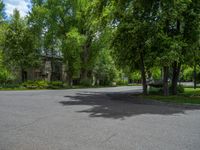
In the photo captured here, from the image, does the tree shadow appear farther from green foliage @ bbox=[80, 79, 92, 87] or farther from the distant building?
the distant building

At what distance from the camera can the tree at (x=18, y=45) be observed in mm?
39969

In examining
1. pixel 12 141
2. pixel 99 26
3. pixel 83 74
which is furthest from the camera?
pixel 83 74

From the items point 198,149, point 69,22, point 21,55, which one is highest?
point 69,22

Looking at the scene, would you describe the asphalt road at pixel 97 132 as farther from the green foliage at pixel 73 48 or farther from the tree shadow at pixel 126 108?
the green foliage at pixel 73 48

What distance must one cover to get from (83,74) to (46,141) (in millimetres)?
41978

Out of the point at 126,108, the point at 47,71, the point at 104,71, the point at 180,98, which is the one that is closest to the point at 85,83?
the point at 104,71

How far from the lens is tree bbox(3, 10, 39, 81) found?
39969mm

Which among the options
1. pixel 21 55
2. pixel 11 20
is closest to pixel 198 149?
pixel 21 55

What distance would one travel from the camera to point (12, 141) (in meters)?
7.07

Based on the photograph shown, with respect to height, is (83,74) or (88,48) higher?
(88,48)

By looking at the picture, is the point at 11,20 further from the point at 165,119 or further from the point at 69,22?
the point at 165,119

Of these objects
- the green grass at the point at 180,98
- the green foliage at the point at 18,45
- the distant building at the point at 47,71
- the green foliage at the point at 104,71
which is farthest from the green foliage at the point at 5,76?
the green grass at the point at 180,98

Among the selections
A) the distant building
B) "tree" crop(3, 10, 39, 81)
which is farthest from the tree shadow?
the distant building

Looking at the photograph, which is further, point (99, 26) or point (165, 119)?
point (99, 26)
